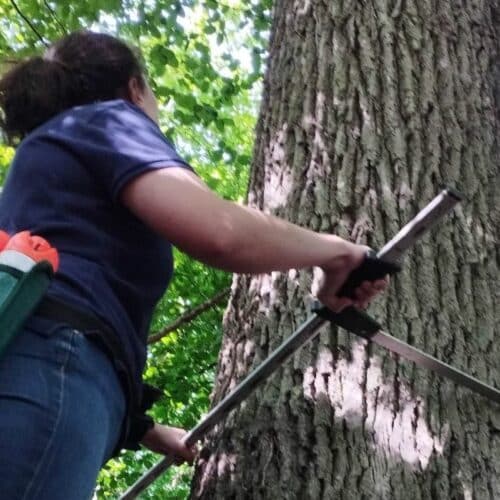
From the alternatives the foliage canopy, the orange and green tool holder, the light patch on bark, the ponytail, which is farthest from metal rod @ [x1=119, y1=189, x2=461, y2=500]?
the foliage canopy

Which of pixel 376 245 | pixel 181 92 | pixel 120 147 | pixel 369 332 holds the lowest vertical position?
pixel 181 92

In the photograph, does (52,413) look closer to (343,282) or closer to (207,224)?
(207,224)

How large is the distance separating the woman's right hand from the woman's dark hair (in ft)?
1.91

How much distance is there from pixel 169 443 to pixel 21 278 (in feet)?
2.65

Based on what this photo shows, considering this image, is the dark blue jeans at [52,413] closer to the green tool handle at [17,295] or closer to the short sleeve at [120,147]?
the green tool handle at [17,295]

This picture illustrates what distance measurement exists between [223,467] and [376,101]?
109 cm

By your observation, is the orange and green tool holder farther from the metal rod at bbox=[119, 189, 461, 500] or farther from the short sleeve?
the metal rod at bbox=[119, 189, 461, 500]

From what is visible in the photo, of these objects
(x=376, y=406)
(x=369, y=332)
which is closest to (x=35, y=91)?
(x=369, y=332)

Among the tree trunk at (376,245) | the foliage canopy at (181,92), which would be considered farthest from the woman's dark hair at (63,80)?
the foliage canopy at (181,92)

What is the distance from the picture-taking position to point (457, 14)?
2506 mm

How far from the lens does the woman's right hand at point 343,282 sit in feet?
4.68

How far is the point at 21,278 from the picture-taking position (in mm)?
1201

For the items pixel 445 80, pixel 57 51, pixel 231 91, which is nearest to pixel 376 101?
pixel 445 80

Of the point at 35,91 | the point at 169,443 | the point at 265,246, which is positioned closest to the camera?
the point at 265,246
